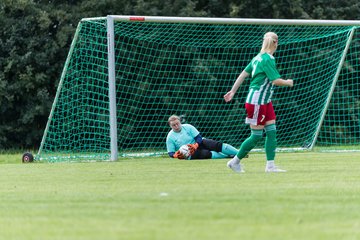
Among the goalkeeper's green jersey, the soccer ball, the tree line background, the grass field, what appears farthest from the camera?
the tree line background

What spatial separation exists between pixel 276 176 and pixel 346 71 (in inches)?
583

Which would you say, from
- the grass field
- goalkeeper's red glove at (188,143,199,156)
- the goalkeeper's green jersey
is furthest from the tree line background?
the goalkeeper's green jersey

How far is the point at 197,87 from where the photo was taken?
22.5m

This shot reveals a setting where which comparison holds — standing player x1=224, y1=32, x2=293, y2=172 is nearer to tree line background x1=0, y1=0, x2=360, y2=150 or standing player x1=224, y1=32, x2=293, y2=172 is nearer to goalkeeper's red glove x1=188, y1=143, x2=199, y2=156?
goalkeeper's red glove x1=188, y1=143, x2=199, y2=156

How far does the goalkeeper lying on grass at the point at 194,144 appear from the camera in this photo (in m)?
14.7

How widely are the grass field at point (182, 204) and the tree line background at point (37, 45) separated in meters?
14.9

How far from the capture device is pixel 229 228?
5883 millimetres

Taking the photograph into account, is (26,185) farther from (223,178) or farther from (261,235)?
(261,235)

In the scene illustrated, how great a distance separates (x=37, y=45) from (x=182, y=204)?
20535 millimetres

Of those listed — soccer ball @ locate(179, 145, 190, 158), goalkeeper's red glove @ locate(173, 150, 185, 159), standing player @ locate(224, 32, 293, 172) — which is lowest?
goalkeeper's red glove @ locate(173, 150, 185, 159)

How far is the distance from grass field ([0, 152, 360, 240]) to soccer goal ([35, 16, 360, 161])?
6.07m

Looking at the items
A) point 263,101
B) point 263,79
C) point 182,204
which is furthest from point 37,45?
point 182,204

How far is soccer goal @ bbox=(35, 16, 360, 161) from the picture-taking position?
17891 mm

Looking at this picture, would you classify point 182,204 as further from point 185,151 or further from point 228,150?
point 228,150
